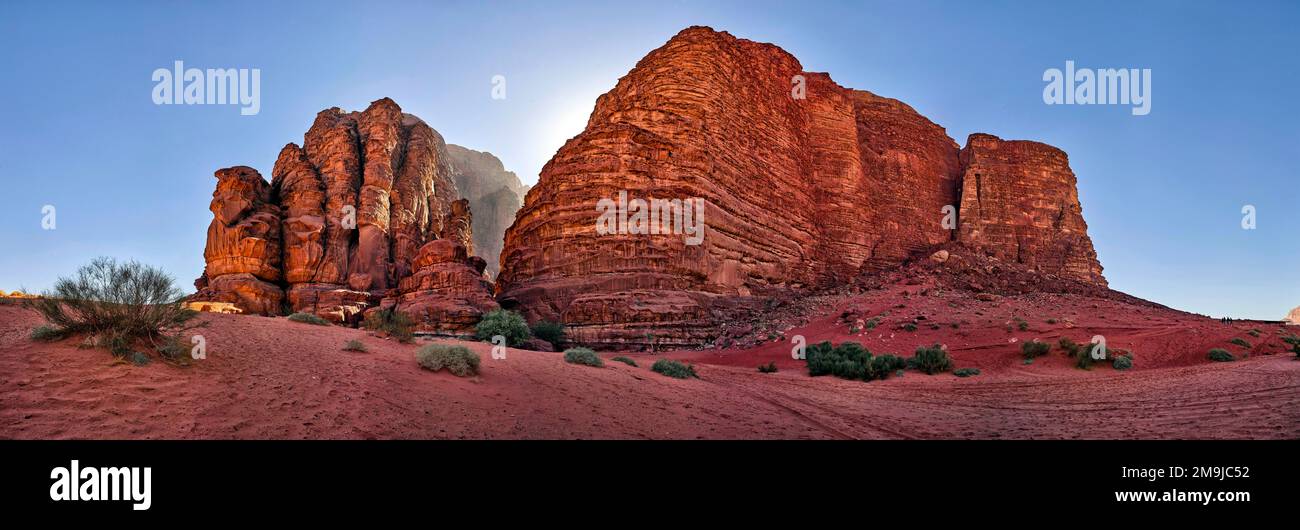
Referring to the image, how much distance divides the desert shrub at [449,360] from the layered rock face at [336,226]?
1535 cm

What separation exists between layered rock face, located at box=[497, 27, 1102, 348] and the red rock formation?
178 millimetres

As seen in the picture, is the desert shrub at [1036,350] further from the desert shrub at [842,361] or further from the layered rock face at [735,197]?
the layered rock face at [735,197]

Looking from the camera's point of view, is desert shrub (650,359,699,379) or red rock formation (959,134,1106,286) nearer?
desert shrub (650,359,699,379)

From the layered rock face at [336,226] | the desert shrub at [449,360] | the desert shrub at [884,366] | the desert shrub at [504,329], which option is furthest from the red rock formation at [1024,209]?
the desert shrub at [449,360]

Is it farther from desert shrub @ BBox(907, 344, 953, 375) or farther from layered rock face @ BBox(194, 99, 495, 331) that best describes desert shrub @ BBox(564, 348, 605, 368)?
layered rock face @ BBox(194, 99, 495, 331)

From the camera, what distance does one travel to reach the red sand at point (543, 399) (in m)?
5.13

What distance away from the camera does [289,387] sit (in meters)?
6.20

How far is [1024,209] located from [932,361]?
3854 cm

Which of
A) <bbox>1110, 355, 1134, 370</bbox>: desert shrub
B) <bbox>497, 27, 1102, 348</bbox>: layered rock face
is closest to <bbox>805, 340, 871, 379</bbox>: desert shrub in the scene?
<bbox>1110, 355, 1134, 370</bbox>: desert shrub

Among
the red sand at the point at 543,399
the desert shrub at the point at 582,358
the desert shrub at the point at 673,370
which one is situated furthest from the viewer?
the desert shrub at the point at 673,370

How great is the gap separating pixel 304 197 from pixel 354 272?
5985 mm

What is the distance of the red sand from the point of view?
513 cm

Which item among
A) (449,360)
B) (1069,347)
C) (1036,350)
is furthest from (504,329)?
(1069,347)

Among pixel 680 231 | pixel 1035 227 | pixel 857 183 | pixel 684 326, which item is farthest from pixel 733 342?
pixel 1035 227
